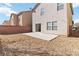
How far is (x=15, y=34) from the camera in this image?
2203 mm

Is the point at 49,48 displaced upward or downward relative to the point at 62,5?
downward

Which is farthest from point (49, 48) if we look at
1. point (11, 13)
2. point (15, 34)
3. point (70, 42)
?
point (11, 13)

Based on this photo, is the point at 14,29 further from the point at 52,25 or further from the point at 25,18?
the point at 52,25

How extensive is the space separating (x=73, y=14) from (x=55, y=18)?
0.62ft

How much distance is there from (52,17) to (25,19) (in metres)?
0.28

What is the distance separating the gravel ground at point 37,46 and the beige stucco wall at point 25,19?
14 centimetres

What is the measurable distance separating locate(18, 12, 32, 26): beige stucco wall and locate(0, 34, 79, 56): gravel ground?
0.45 feet

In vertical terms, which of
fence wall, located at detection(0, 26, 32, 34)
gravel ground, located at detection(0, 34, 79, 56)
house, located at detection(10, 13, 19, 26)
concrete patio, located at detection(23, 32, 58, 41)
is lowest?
gravel ground, located at detection(0, 34, 79, 56)

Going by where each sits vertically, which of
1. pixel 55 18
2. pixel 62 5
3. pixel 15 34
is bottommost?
pixel 15 34

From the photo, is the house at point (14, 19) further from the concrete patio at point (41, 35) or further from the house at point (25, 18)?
the concrete patio at point (41, 35)

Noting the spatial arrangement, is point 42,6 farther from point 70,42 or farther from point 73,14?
point 70,42

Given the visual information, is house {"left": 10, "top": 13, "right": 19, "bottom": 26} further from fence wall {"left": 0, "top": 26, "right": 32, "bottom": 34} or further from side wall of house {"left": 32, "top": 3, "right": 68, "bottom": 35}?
side wall of house {"left": 32, "top": 3, "right": 68, "bottom": 35}

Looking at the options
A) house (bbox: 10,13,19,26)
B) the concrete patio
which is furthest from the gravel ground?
house (bbox: 10,13,19,26)

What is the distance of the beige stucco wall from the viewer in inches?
86.4
